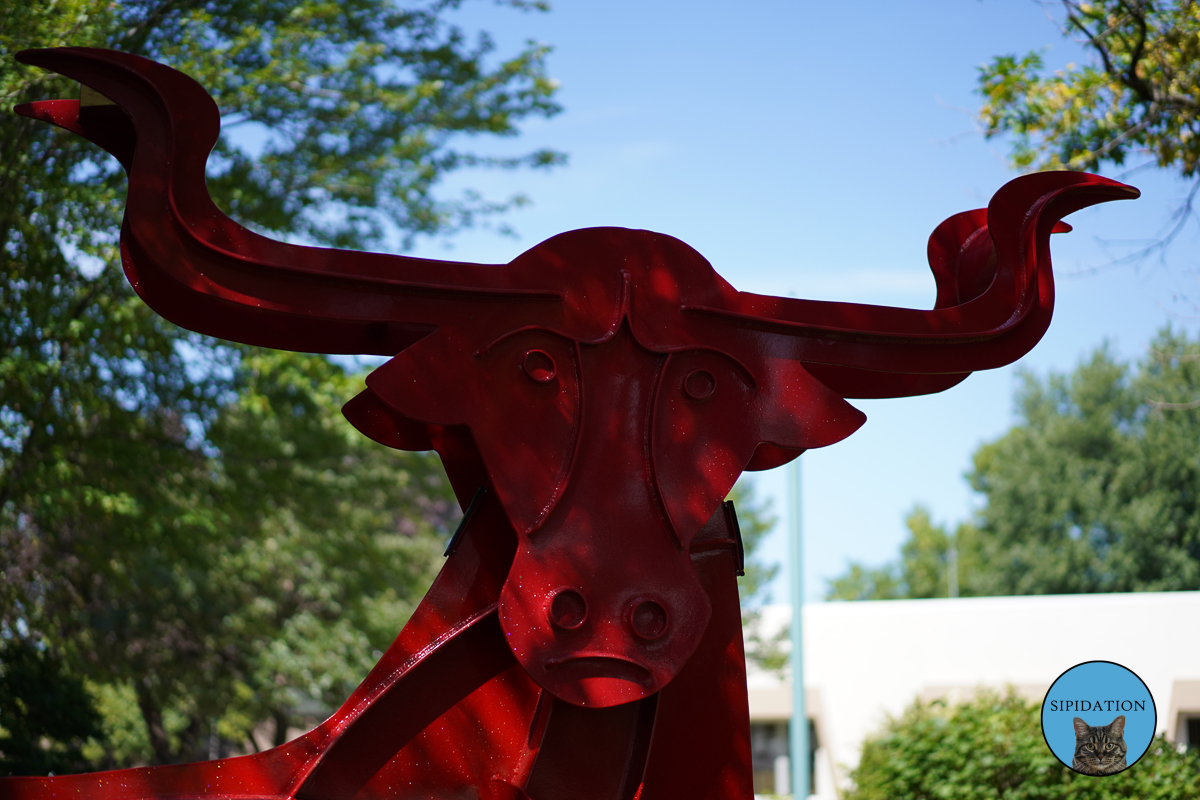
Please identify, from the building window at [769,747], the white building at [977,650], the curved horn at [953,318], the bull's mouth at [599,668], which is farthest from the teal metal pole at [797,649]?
the building window at [769,747]

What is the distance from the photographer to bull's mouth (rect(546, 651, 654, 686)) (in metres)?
3.51

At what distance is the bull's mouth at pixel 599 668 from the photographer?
3.51 meters

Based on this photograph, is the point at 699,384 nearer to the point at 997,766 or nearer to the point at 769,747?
the point at 997,766

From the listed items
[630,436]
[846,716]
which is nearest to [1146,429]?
[846,716]

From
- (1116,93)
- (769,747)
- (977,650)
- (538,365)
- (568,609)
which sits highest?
(1116,93)

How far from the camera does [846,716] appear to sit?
16.1 metres

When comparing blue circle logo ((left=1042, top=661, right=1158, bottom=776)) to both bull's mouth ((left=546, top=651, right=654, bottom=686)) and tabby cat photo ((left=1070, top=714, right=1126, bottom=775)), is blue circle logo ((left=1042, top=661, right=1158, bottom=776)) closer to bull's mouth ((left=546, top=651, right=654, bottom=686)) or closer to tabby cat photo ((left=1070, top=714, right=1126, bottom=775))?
tabby cat photo ((left=1070, top=714, right=1126, bottom=775))

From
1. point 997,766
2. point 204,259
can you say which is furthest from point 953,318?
point 997,766

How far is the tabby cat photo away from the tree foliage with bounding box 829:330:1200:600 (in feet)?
58.3

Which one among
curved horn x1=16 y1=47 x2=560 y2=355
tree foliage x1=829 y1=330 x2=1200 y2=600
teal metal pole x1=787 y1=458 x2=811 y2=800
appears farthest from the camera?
tree foliage x1=829 y1=330 x2=1200 y2=600

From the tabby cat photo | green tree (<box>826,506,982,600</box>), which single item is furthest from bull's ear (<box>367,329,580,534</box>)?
green tree (<box>826,506,982,600</box>)

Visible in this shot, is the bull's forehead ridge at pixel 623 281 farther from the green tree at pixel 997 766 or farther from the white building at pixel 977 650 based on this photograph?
the white building at pixel 977 650

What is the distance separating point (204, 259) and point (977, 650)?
14.1m

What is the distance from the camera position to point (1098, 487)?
2483 centimetres
